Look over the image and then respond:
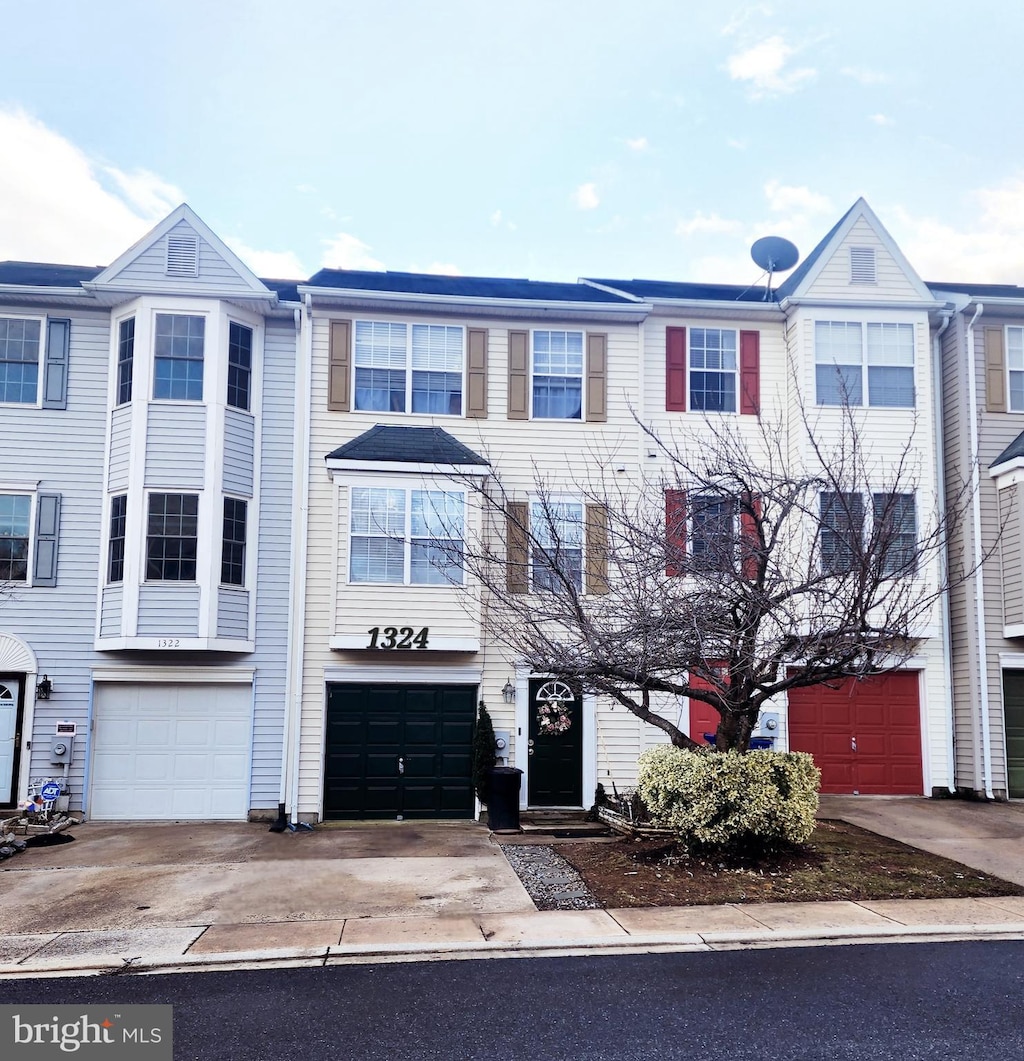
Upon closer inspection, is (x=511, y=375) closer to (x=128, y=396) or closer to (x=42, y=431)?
(x=128, y=396)

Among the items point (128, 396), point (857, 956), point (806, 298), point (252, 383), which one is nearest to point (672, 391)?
point (806, 298)

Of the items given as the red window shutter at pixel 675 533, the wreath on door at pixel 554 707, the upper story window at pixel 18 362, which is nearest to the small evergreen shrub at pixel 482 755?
the wreath on door at pixel 554 707

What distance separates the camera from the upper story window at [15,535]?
14.8 m

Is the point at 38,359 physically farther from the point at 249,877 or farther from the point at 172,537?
the point at 249,877

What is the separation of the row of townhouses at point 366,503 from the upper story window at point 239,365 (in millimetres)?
52

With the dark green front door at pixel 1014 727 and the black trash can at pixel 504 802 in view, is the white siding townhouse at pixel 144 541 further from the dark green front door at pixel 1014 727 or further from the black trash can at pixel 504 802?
the dark green front door at pixel 1014 727

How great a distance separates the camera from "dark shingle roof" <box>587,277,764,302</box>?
705 inches

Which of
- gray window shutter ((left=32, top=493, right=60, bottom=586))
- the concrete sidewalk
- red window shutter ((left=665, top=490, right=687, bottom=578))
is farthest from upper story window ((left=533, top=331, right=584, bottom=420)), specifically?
gray window shutter ((left=32, top=493, right=60, bottom=586))

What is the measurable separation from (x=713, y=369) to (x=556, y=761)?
737cm

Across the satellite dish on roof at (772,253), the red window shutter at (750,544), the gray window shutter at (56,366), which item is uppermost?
the satellite dish on roof at (772,253)

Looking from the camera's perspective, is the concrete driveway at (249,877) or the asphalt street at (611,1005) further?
the concrete driveway at (249,877)

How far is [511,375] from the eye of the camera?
15852mm

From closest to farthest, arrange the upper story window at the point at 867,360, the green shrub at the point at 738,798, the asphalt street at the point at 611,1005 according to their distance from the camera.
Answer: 1. the asphalt street at the point at 611,1005
2. the green shrub at the point at 738,798
3. the upper story window at the point at 867,360

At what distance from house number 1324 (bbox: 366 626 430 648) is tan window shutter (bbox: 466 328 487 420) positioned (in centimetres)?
387
